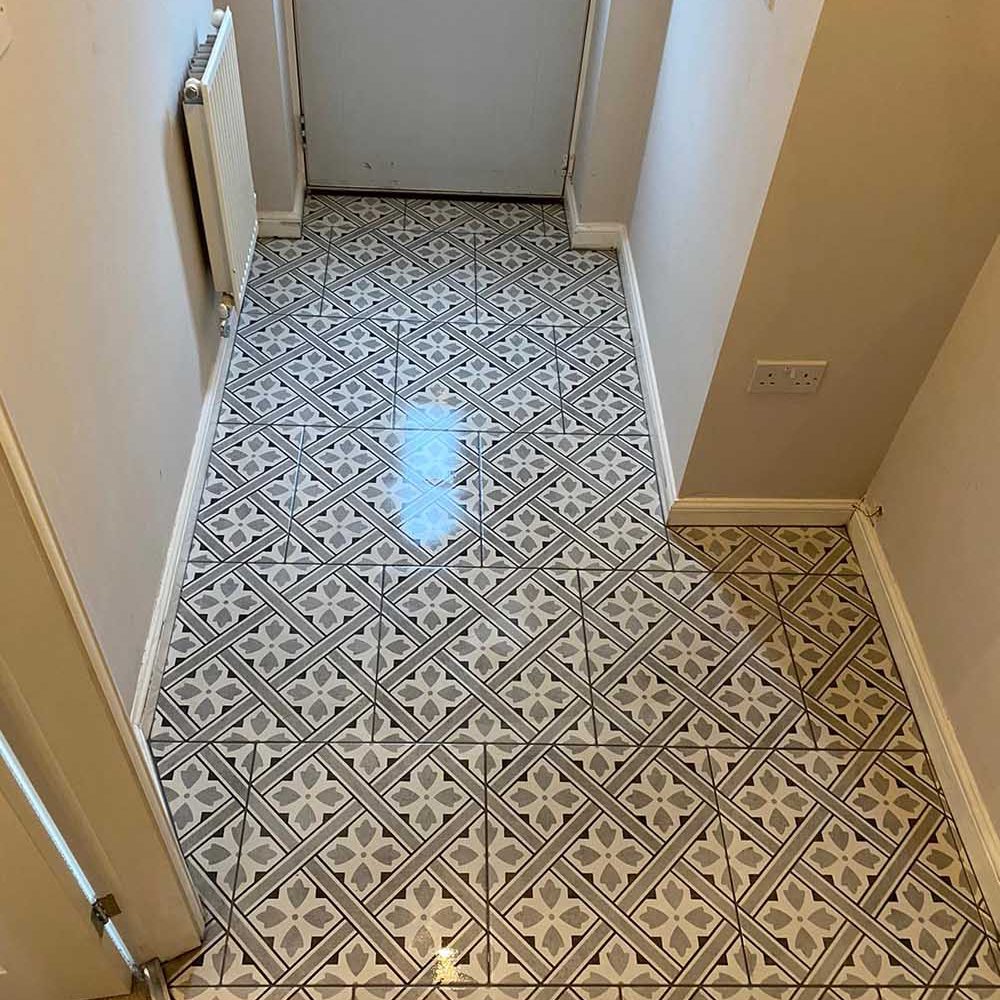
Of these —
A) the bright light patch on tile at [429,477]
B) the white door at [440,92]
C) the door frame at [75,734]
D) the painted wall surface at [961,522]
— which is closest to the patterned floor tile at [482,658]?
the bright light patch on tile at [429,477]

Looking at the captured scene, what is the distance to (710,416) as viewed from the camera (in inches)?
82.8

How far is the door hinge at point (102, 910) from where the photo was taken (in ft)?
4.52

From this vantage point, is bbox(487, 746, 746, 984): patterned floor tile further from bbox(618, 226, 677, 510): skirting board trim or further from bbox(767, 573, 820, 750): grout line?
bbox(618, 226, 677, 510): skirting board trim

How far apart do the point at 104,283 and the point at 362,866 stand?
1099 mm

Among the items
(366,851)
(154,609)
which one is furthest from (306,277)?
(366,851)

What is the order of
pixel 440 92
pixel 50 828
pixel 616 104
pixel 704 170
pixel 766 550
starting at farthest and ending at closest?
pixel 440 92
pixel 616 104
pixel 766 550
pixel 704 170
pixel 50 828

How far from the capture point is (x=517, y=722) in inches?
76.3

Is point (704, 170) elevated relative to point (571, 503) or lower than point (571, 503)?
elevated

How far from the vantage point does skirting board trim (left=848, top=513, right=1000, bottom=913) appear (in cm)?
174

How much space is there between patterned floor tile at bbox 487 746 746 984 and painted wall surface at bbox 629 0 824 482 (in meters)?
0.76

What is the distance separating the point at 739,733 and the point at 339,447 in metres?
1.16

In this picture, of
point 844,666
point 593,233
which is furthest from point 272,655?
point 593,233

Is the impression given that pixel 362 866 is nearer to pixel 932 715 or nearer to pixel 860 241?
pixel 932 715

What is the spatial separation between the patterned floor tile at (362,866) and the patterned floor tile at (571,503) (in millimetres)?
562
